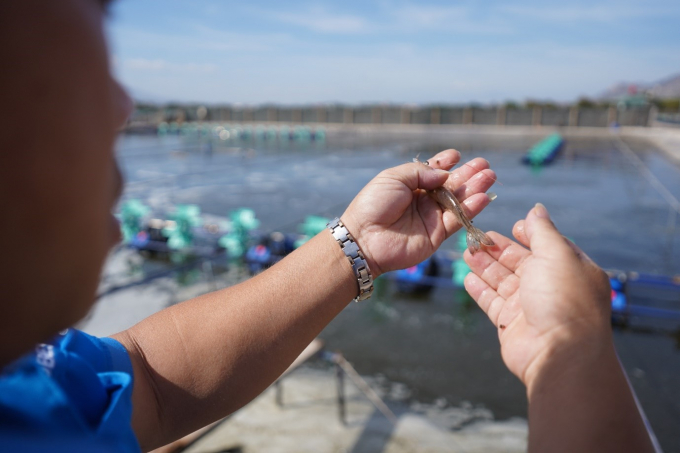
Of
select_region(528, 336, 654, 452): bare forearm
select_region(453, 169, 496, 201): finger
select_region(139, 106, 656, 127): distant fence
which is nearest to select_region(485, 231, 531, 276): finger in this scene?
select_region(453, 169, 496, 201): finger

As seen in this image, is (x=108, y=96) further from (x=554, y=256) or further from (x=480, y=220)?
(x=480, y=220)

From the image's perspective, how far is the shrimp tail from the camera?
1995 millimetres

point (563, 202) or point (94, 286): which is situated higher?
point (94, 286)

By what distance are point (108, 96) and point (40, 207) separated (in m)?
0.23

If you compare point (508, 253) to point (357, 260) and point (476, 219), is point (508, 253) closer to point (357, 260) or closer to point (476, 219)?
point (357, 260)

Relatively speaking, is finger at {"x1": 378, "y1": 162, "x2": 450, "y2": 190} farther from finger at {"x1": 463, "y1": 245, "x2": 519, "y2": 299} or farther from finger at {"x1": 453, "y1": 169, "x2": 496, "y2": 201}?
finger at {"x1": 463, "y1": 245, "x2": 519, "y2": 299}

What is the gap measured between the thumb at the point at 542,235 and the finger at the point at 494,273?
186mm

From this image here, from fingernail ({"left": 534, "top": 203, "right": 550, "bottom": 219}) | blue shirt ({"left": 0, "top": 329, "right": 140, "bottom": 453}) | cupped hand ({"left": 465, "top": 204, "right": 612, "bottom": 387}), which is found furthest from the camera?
fingernail ({"left": 534, "top": 203, "right": 550, "bottom": 219})

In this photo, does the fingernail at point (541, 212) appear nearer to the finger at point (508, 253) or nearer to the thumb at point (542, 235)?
the thumb at point (542, 235)

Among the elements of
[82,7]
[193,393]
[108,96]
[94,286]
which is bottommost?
[193,393]

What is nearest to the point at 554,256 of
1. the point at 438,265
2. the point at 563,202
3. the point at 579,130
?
the point at 438,265

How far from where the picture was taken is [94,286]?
76 cm

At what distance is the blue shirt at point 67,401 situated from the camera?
2.38 feet

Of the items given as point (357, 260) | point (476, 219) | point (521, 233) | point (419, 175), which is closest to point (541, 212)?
point (521, 233)
